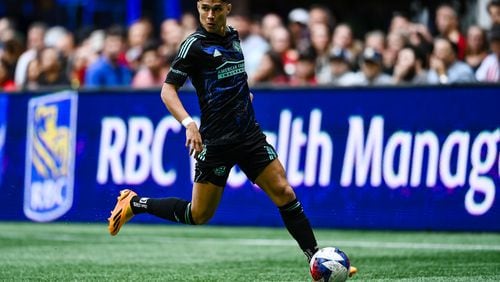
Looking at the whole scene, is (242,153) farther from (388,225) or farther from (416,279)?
(388,225)

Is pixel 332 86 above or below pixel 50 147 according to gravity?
above

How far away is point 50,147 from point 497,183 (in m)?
5.78

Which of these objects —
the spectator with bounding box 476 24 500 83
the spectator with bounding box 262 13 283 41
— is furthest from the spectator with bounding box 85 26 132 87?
the spectator with bounding box 476 24 500 83

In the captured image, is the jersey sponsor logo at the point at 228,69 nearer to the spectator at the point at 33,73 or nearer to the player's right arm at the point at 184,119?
the player's right arm at the point at 184,119

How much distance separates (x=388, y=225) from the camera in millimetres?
14531

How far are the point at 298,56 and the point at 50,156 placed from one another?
3.51m

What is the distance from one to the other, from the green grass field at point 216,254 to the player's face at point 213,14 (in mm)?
2042

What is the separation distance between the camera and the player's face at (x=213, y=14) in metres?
9.40

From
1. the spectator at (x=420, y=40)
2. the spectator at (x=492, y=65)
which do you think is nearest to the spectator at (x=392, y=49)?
the spectator at (x=420, y=40)

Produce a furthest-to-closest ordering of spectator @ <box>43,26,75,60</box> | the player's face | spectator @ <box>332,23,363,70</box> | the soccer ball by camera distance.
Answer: spectator @ <box>43,26,75,60</box>
spectator @ <box>332,23,363,70</box>
the player's face
the soccer ball

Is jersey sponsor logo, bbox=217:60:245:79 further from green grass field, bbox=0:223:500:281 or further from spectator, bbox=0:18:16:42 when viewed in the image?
spectator, bbox=0:18:16:42

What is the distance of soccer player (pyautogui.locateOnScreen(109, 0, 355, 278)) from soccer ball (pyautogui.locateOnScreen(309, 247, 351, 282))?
202mm

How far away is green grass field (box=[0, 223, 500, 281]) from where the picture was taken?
10.3m

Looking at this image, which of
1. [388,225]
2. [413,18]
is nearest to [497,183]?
[388,225]
